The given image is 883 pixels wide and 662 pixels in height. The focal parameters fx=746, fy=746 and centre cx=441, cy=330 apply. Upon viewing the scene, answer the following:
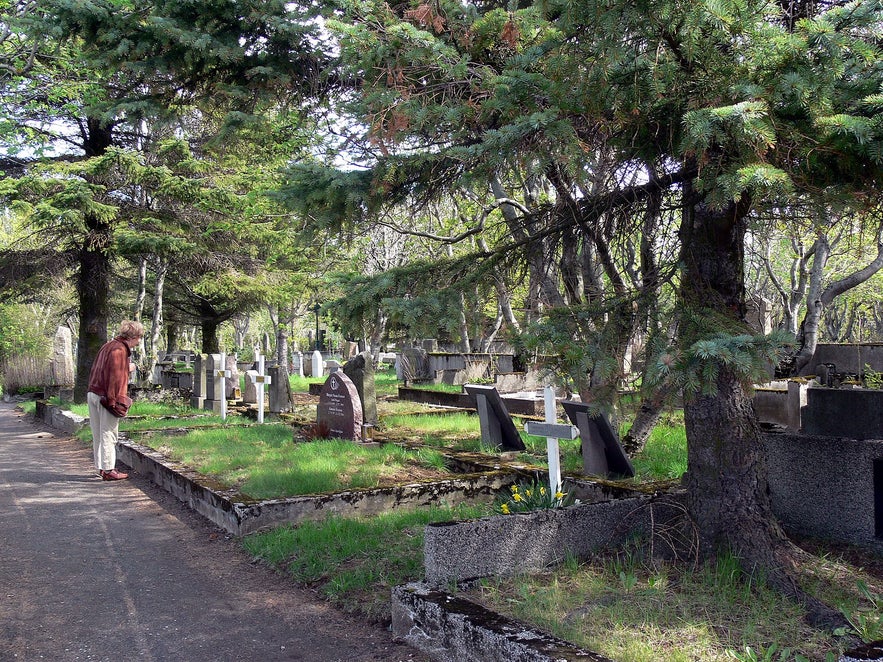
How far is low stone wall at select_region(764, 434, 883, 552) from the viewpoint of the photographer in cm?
541

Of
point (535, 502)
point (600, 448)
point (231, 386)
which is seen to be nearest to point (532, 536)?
point (535, 502)

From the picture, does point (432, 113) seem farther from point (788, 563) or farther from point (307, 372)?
point (307, 372)

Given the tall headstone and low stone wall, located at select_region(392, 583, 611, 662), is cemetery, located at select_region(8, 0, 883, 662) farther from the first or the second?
the tall headstone

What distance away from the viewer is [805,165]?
4043 millimetres

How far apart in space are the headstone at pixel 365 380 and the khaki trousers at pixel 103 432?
136 inches

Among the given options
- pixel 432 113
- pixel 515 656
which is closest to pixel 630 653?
pixel 515 656

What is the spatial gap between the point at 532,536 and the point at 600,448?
8.77 ft

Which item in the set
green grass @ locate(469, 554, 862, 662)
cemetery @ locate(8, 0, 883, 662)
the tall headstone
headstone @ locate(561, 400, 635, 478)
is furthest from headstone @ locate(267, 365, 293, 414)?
the tall headstone

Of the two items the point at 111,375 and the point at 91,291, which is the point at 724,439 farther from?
the point at 91,291

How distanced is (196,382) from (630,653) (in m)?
15.8

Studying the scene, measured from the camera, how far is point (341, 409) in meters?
10.5

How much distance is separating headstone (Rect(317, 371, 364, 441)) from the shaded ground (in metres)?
2.69

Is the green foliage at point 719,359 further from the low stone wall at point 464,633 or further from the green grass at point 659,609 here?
the low stone wall at point 464,633

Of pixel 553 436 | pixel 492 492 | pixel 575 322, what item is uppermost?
pixel 575 322
